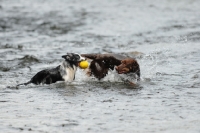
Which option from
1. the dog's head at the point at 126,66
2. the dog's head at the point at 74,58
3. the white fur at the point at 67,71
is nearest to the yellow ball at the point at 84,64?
the dog's head at the point at 74,58

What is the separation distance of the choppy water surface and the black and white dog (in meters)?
0.13

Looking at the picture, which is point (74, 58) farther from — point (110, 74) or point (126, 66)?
point (126, 66)

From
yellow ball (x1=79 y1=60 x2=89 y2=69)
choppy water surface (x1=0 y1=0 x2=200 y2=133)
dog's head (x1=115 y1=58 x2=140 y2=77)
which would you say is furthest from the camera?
yellow ball (x1=79 y1=60 x2=89 y2=69)

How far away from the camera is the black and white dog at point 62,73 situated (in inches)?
418

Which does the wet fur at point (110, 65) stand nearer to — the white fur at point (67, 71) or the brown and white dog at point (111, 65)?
the brown and white dog at point (111, 65)

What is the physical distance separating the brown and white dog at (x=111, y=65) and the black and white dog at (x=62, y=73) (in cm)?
26

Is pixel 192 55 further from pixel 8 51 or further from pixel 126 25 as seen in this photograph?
pixel 126 25

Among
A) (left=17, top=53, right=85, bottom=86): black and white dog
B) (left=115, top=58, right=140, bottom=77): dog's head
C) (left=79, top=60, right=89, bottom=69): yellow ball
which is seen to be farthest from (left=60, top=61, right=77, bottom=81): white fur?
(left=115, top=58, right=140, bottom=77): dog's head

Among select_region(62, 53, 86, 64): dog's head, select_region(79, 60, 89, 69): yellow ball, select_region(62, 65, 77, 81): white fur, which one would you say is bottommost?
select_region(62, 65, 77, 81): white fur

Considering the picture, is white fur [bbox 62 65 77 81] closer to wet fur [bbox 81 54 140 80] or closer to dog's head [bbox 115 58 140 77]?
wet fur [bbox 81 54 140 80]

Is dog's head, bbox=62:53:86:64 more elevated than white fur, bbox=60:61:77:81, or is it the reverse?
dog's head, bbox=62:53:86:64

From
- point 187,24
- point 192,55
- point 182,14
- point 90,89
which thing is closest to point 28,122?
point 90,89

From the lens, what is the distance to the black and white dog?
10625mm

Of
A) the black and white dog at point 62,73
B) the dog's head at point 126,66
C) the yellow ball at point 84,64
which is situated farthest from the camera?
the black and white dog at point 62,73
